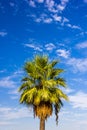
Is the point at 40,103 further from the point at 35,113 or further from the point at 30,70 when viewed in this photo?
the point at 30,70

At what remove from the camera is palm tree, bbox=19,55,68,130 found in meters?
44.0

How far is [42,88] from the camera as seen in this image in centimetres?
4478

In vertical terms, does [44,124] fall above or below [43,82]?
below

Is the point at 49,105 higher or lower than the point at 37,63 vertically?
lower

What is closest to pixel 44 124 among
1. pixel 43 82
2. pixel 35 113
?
pixel 35 113

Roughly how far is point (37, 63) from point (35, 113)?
5803mm

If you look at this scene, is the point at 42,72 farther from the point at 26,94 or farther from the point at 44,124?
the point at 44,124

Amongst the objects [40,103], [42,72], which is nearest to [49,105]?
[40,103]

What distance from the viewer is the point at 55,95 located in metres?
44.4

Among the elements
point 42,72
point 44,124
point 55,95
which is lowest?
point 44,124

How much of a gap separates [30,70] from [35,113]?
195 inches

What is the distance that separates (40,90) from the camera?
146ft

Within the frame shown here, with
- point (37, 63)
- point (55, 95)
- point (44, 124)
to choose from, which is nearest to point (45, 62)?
point (37, 63)

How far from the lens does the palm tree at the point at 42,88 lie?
1731 inches
